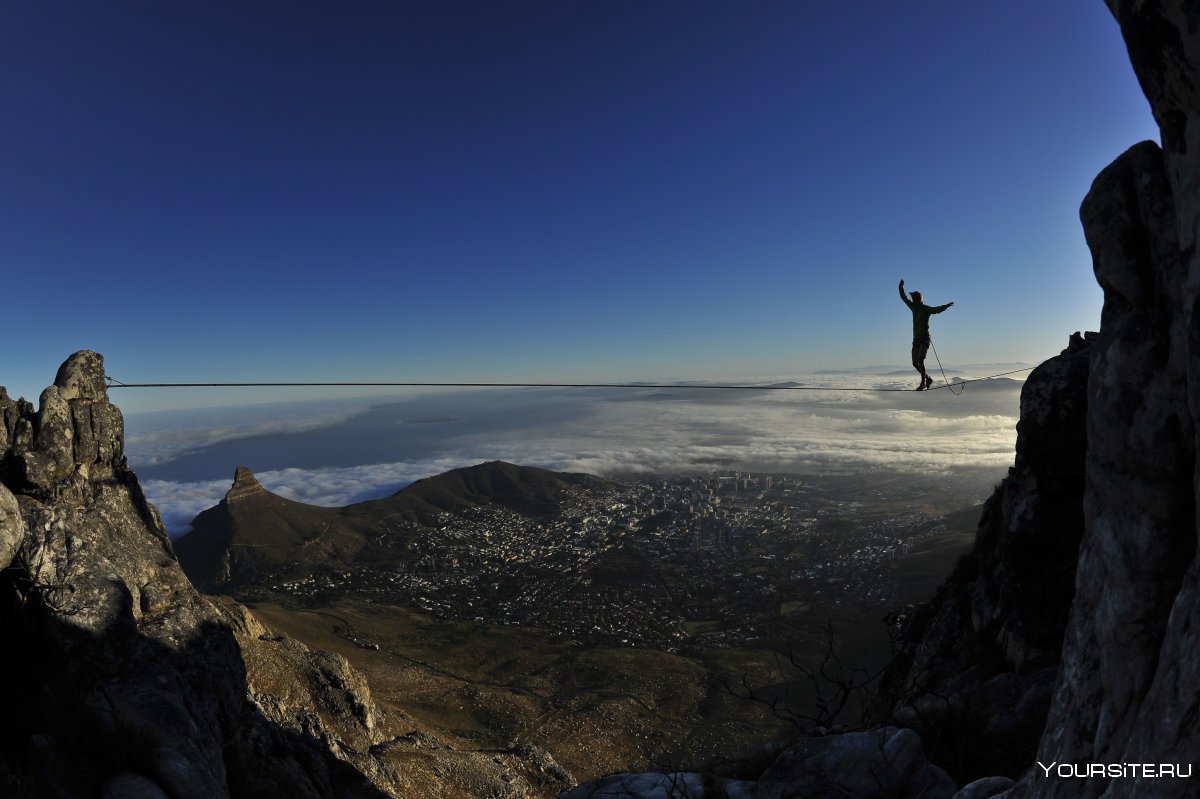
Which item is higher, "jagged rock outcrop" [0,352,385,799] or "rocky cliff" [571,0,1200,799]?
"rocky cliff" [571,0,1200,799]

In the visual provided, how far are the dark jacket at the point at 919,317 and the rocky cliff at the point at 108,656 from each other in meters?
22.8

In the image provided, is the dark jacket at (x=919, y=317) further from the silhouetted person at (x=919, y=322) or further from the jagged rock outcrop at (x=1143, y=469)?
the jagged rock outcrop at (x=1143, y=469)

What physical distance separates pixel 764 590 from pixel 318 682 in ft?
506

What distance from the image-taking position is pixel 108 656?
46.4ft

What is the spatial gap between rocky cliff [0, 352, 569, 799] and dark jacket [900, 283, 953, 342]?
2275 cm

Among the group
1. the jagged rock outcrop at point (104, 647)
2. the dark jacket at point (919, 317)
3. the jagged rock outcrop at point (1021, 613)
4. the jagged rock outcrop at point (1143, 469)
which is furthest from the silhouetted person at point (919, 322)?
the jagged rock outcrop at point (104, 647)

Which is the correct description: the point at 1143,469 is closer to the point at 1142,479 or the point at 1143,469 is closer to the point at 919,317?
the point at 1142,479

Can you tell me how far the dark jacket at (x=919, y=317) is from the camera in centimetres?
1864

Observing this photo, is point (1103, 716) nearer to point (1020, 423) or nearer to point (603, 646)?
point (1020, 423)

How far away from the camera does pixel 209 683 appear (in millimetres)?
17250

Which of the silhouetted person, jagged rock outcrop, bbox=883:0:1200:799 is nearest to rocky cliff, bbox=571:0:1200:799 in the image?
jagged rock outcrop, bbox=883:0:1200:799

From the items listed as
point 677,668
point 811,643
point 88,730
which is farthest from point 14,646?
point 811,643

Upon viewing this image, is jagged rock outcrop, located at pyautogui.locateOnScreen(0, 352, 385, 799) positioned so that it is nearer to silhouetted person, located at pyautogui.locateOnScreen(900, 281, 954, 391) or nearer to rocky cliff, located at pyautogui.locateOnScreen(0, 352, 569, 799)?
rocky cliff, located at pyautogui.locateOnScreen(0, 352, 569, 799)

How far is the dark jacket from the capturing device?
61.2 feet
